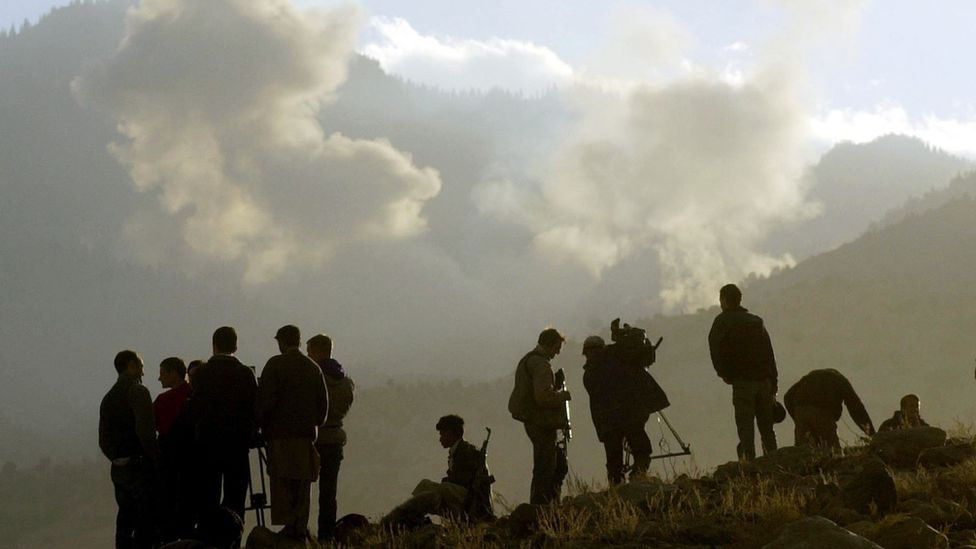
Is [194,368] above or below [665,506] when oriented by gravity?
above

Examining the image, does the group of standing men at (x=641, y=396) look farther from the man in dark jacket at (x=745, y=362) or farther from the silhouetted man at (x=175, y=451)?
the silhouetted man at (x=175, y=451)

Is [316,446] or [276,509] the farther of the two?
[316,446]

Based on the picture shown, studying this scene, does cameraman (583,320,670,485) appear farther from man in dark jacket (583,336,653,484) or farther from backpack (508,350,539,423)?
backpack (508,350,539,423)

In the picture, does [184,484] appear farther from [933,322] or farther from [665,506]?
[933,322]

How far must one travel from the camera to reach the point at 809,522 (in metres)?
7.96

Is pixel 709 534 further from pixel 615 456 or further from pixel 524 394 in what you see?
pixel 615 456

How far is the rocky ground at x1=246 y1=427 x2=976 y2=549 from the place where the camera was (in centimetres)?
827

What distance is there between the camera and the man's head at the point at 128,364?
1130 cm

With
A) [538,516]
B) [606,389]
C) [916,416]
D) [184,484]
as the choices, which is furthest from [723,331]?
[184,484]

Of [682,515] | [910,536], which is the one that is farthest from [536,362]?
[910,536]

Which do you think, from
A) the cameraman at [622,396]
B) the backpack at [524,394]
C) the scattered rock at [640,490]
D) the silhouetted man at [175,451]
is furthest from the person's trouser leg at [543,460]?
the silhouetted man at [175,451]

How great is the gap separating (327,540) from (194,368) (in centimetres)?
207

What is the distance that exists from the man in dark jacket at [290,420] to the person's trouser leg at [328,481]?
0.60 meters

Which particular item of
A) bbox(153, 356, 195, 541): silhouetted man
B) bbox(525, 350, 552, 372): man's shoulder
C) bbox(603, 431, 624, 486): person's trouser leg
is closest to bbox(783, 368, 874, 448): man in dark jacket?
bbox(603, 431, 624, 486): person's trouser leg
